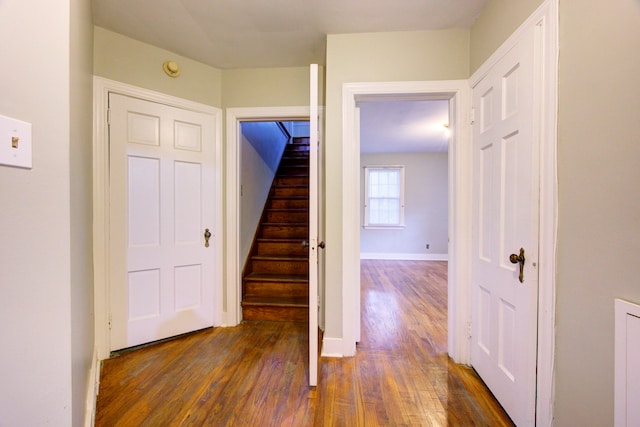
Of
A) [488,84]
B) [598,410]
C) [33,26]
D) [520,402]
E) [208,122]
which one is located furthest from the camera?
[208,122]

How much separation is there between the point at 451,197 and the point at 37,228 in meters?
2.10

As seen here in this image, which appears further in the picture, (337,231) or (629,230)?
(337,231)

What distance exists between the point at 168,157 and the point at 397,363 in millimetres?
2386

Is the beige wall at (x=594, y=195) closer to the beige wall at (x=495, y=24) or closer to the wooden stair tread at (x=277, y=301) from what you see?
the beige wall at (x=495, y=24)

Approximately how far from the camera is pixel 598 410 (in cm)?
91

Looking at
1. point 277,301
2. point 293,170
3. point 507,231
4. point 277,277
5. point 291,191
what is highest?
point 293,170

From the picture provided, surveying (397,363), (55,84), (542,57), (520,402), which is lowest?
(397,363)

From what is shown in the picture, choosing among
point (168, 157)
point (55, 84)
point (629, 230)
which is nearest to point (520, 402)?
point (629, 230)

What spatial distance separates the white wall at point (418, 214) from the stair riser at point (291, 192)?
2.31m

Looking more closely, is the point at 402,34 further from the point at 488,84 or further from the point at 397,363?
the point at 397,363

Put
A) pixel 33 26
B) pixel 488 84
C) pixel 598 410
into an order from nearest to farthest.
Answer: pixel 33 26 < pixel 598 410 < pixel 488 84

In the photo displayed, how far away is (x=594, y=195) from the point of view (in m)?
0.92

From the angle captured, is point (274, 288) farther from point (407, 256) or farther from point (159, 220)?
point (407, 256)

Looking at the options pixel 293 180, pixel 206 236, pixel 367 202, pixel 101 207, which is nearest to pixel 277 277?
pixel 206 236
